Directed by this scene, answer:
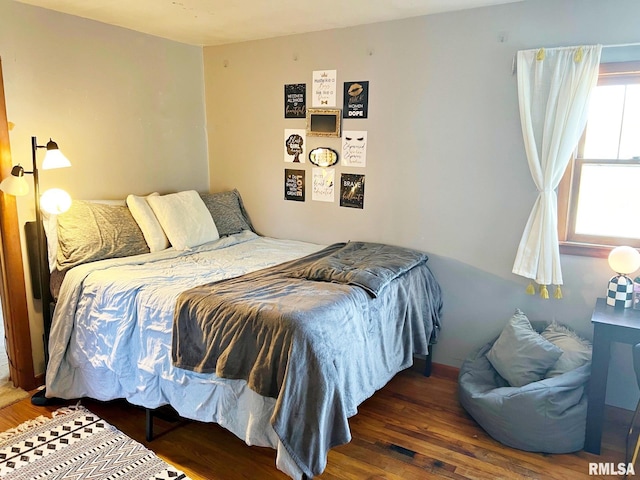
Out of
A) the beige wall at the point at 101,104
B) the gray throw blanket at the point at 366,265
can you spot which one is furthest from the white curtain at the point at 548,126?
the beige wall at the point at 101,104

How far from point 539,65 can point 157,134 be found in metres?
2.60

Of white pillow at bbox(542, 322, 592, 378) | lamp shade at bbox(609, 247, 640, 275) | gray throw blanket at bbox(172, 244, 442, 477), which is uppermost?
lamp shade at bbox(609, 247, 640, 275)

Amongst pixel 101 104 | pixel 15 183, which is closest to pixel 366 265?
pixel 15 183

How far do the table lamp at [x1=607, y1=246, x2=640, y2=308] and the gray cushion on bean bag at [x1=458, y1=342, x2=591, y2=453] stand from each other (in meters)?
0.38

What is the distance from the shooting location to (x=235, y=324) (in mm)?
1960

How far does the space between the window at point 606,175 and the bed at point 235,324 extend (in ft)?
2.98

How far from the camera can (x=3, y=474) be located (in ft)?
6.88

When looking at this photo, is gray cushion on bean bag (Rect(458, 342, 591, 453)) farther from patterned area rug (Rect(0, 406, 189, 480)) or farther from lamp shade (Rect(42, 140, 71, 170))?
lamp shade (Rect(42, 140, 71, 170))

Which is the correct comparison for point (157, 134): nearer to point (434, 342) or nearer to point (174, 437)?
point (174, 437)

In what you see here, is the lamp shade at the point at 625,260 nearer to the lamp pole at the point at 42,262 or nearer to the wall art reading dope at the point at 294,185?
the wall art reading dope at the point at 294,185

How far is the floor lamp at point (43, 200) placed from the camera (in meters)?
2.46

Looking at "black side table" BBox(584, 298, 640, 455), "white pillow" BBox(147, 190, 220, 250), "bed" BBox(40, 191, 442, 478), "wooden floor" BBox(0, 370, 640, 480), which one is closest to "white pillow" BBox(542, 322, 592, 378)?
"black side table" BBox(584, 298, 640, 455)

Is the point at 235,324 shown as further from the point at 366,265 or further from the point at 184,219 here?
the point at 184,219

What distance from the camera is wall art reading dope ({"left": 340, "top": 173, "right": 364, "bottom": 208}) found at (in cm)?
323
